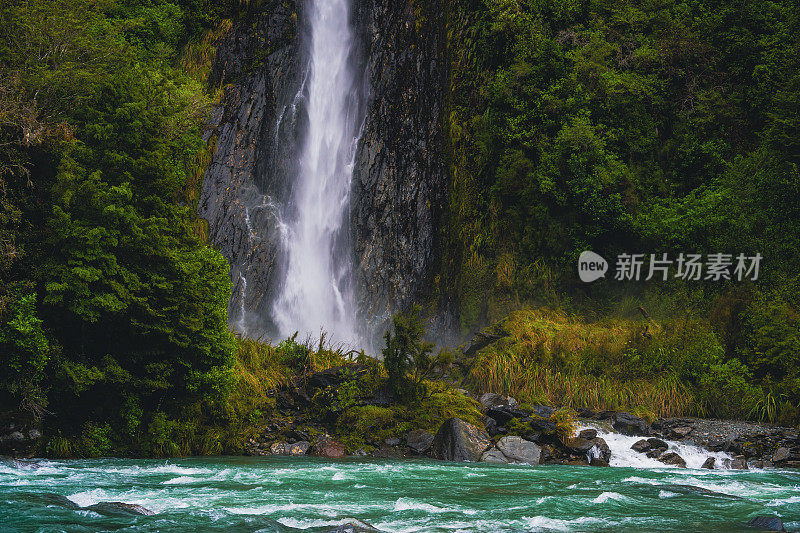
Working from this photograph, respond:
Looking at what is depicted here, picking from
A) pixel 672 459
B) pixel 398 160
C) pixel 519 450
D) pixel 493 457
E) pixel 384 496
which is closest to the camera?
pixel 384 496

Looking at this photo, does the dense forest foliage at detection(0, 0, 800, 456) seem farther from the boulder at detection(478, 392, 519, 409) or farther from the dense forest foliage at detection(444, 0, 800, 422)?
the boulder at detection(478, 392, 519, 409)

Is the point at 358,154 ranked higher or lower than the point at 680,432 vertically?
higher

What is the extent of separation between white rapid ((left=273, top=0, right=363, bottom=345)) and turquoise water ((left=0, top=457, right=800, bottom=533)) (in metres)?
9.08

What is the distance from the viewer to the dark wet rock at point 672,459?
40.0 ft

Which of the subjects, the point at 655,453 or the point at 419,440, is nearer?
the point at 419,440

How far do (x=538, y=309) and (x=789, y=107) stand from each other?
8.69m

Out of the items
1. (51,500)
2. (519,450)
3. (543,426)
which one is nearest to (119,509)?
(51,500)

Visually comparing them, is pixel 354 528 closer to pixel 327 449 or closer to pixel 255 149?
pixel 327 449

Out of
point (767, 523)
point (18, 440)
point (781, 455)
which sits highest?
point (18, 440)

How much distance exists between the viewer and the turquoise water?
5.93 m

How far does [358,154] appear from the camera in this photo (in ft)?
69.5

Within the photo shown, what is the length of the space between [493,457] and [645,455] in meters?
3.12

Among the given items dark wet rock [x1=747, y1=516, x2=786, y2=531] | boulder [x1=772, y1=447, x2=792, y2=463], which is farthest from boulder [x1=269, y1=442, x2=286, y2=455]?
boulder [x1=772, y1=447, x2=792, y2=463]

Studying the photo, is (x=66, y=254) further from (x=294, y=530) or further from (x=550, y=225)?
(x=550, y=225)
